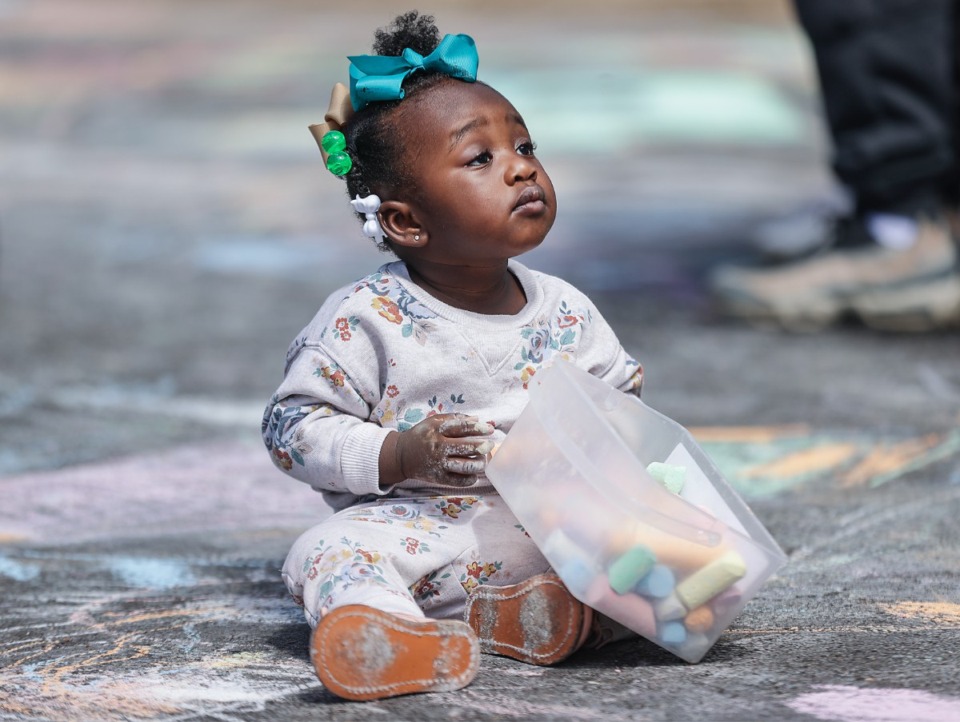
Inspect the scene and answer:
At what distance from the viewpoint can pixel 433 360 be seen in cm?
218

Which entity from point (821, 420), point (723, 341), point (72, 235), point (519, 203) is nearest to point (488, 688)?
point (519, 203)

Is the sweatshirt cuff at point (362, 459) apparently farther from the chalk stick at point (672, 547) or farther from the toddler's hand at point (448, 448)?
the chalk stick at point (672, 547)

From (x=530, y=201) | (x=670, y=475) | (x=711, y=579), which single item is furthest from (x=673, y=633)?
(x=530, y=201)

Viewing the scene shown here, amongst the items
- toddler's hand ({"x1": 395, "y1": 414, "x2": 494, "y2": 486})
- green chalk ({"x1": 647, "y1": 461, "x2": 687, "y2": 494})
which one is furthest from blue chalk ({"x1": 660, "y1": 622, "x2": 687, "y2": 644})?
toddler's hand ({"x1": 395, "y1": 414, "x2": 494, "y2": 486})

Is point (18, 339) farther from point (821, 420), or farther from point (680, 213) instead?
point (680, 213)

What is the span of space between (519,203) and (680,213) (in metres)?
3.94

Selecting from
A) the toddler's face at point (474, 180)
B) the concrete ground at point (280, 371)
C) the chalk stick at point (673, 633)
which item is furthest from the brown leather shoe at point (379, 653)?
the toddler's face at point (474, 180)

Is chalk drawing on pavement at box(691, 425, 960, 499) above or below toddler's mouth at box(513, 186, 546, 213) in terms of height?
below

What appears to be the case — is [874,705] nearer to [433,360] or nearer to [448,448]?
[448,448]

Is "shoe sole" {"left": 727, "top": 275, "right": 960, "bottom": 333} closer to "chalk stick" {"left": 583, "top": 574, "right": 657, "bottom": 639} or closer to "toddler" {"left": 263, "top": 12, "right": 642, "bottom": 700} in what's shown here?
"toddler" {"left": 263, "top": 12, "right": 642, "bottom": 700}

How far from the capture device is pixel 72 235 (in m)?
→ 5.50

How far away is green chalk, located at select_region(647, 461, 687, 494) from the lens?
2082 millimetres

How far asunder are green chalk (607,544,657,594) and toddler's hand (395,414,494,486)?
0.80ft

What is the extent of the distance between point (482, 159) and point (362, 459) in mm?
496
